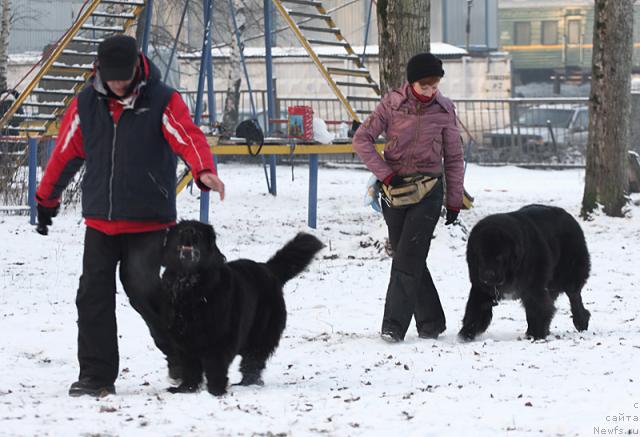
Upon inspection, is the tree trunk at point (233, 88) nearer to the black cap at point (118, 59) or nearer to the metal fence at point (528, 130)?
the metal fence at point (528, 130)

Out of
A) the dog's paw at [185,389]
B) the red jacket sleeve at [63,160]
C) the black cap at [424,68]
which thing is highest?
the black cap at [424,68]

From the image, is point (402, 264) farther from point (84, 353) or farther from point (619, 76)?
point (619, 76)

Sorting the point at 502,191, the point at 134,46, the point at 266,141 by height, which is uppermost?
the point at 134,46

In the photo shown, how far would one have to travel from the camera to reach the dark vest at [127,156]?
213 inches

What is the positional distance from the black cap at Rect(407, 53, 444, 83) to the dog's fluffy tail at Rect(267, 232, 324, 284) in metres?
1.32

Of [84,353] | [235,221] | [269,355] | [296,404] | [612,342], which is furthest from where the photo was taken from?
[235,221]

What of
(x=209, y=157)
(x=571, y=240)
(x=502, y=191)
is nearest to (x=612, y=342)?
(x=571, y=240)

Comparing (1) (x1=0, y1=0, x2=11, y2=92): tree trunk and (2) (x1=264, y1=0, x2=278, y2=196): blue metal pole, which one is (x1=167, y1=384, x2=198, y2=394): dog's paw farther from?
(1) (x1=0, y1=0, x2=11, y2=92): tree trunk

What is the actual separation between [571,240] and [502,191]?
11847mm

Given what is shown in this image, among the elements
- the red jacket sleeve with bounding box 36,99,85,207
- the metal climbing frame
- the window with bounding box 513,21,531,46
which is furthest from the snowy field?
the window with bounding box 513,21,531,46

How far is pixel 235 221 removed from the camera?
14.9m

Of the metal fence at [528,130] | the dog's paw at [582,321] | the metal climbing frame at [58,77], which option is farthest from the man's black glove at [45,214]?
the metal fence at [528,130]

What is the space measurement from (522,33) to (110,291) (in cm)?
4272

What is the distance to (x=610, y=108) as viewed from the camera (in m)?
14.2
